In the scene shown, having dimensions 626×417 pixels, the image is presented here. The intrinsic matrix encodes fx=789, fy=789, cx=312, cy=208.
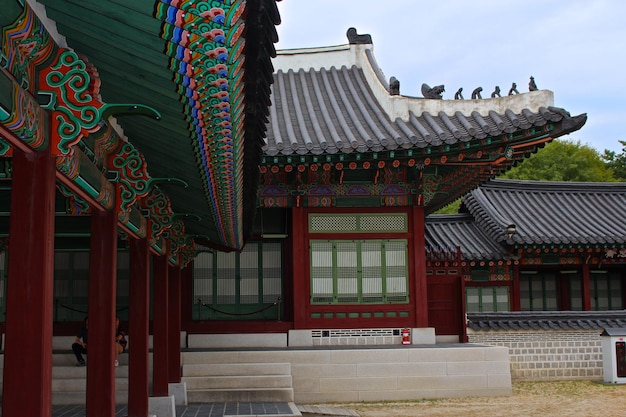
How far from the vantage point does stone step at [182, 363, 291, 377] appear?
1350 cm

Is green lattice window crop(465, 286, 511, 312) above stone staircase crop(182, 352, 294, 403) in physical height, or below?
above

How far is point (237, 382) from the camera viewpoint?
43.4ft

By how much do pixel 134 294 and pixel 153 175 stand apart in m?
1.42

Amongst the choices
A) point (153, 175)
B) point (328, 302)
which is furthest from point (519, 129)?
point (153, 175)

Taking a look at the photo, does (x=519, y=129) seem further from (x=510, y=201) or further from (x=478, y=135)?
(x=510, y=201)

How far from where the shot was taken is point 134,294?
853 cm

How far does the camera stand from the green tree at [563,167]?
49469 mm

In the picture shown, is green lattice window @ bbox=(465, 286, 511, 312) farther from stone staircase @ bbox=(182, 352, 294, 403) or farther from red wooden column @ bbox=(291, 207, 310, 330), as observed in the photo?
stone staircase @ bbox=(182, 352, 294, 403)

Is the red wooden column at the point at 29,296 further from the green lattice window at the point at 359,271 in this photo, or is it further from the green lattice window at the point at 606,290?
the green lattice window at the point at 606,290

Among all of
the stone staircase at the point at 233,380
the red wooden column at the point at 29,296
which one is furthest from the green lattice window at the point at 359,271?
the red wooden column at the point at 29,296

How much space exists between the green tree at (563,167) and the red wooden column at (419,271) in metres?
34.1

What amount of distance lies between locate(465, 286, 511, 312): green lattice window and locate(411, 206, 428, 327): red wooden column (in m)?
6.49

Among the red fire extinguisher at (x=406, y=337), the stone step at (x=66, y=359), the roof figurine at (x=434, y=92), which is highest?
the roof figurine at (x=434, y=92)

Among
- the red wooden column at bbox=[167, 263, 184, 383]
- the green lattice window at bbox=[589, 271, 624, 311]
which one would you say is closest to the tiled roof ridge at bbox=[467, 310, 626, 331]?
the green lattice window at bbox=[589, 271, 624, 311]
